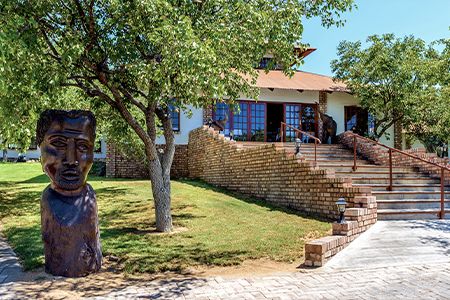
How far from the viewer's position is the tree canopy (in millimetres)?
17312

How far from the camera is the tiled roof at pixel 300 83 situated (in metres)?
19.7

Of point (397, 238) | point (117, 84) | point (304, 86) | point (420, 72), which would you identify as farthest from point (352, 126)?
point (117, 84)

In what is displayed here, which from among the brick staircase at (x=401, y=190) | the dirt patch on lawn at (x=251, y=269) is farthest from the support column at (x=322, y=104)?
the dirt patch on lawn at (x=251, y=269)

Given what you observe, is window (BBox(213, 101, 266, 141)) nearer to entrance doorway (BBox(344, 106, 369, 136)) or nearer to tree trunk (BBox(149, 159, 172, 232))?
entrance doorway (BBox(344, 106, 369, 136))

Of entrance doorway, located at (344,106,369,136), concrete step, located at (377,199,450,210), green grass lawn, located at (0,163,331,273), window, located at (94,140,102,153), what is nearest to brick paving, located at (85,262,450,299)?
green grass lawn, located at (0,163,331,273)

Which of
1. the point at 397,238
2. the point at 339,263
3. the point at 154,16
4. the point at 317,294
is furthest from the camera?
the point at 397,238

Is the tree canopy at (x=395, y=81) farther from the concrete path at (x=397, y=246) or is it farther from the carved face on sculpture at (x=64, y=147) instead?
the carved face on sculpture at (x=64, y=147)

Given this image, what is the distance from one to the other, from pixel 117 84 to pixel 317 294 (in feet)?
19.0

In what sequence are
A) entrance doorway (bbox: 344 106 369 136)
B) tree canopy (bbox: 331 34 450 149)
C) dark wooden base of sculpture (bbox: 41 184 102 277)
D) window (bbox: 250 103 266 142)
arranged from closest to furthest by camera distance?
dark wooden base of sculpture (bbox: 41 184 102 277), tree canopy (bbox: 331 34 450 149), window (bbox: 250 103 266 142), entrance doorway (bbox: 344 106 369 136)

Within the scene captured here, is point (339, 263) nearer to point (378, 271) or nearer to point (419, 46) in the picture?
point (378, 271)

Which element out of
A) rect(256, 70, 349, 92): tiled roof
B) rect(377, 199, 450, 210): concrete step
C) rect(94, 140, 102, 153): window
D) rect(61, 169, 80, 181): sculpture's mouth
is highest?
rect(256, 70, 349, 92): tiled roof

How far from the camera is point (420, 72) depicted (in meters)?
17.3

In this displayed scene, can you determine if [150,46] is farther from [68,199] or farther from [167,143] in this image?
[68,199]

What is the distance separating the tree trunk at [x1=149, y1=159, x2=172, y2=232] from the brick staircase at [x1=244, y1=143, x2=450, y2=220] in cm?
447
